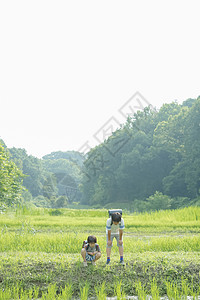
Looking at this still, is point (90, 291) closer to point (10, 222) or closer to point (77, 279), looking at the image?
point (77, 279)

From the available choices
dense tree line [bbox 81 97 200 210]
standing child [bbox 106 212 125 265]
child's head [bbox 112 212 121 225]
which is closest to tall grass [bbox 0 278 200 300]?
standing child [bbox 106 212 125 265]

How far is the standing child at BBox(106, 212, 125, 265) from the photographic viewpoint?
Result: 6.10 meters

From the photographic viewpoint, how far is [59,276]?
591 cm

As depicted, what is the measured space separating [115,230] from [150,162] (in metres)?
40.7

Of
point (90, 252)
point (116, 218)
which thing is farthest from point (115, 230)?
point (90, 252)

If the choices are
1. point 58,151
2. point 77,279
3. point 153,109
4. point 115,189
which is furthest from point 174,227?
point 58,151

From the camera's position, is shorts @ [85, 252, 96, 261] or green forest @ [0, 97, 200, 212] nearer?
shorts @ [85, 252, 96, 261]

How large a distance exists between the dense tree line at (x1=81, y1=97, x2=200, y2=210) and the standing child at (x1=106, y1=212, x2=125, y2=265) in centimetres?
2737

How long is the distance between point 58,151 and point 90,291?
123m

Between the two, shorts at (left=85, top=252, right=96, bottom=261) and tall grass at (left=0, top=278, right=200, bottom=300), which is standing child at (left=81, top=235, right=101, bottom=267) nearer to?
shorts at (left=85, top=252, right=96, bottom=261)

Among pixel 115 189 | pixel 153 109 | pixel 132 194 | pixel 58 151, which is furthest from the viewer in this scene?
pixel 58 151

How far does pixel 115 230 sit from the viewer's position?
627cm

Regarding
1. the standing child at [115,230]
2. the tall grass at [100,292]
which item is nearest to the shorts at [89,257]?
the standing child at [115,230]

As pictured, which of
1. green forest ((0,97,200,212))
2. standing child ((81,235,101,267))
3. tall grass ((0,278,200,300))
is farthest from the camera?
green forest ((0,97,200,212))
